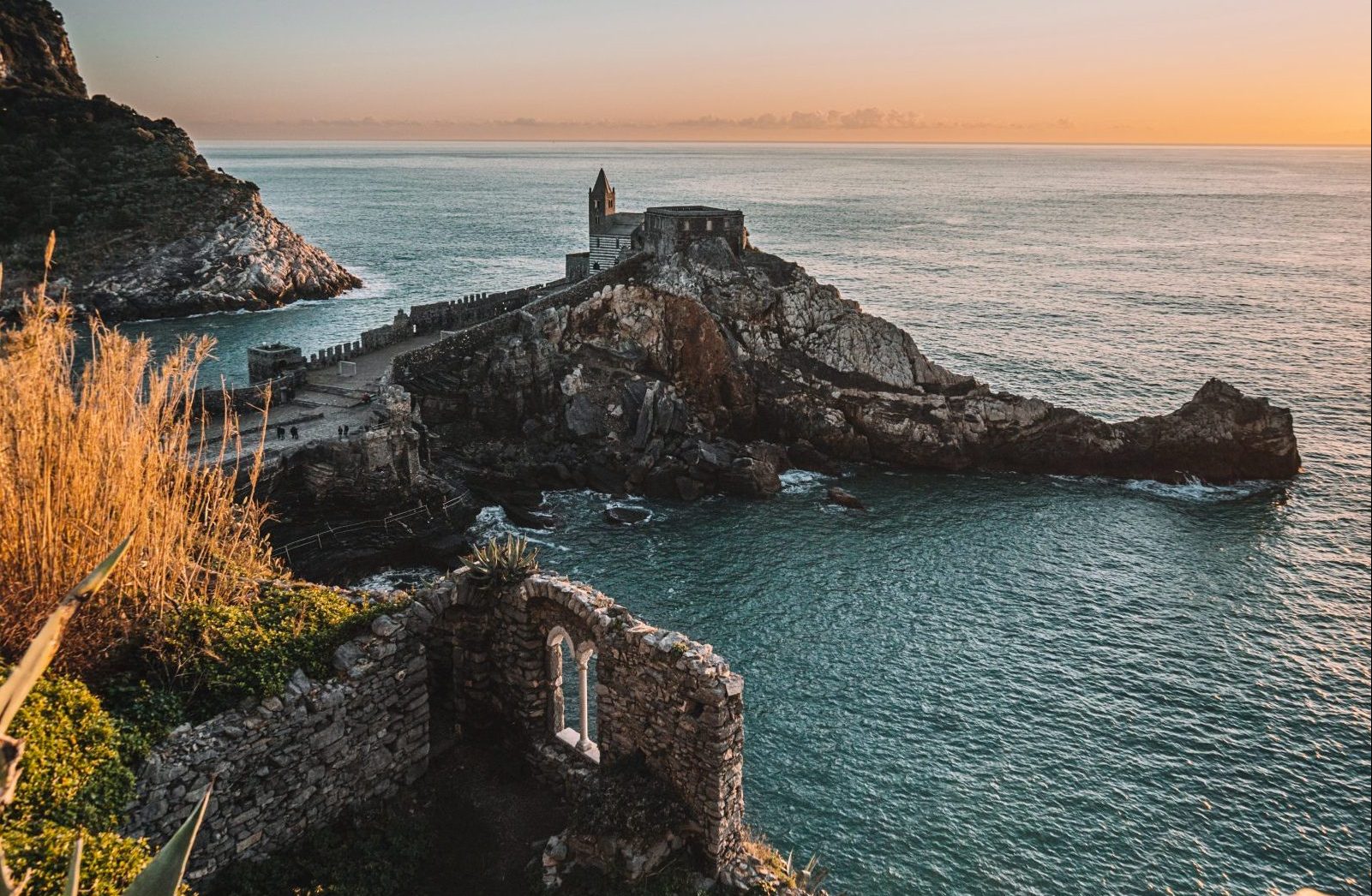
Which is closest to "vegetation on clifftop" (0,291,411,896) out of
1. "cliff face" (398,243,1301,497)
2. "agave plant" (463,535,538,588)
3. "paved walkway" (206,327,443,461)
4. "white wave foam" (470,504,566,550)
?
"agave plant" (463,535,538,588)

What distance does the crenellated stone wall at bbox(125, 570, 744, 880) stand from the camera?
11.8m

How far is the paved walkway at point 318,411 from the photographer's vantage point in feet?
103

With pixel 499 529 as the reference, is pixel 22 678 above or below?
above

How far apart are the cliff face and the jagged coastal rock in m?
42.0

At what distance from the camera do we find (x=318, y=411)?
1394 inches

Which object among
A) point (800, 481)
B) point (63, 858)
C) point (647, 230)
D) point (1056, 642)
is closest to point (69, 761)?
point (63, 858)

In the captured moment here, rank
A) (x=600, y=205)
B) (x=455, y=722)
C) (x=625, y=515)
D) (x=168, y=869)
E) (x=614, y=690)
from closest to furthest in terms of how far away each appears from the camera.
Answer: (x=168, y=869)
(x=614, y=690)
(x=455, y=722)
(x=625, y=515)
(x=600, y=205)

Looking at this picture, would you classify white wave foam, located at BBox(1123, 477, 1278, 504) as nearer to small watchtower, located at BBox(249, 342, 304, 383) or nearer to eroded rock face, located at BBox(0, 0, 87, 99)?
small watchtower, located at BBox(249, 342, 304, 383)

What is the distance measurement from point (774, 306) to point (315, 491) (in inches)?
1025

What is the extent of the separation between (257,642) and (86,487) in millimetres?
3371

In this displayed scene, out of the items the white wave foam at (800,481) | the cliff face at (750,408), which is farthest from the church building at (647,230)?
the white wave foam at (800,481)

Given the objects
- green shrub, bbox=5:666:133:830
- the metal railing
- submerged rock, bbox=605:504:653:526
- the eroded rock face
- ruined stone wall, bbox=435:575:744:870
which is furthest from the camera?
the eroded rock face

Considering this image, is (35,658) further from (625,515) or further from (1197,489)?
(1197,489)

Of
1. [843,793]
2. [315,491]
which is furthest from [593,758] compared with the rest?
[315,491]
